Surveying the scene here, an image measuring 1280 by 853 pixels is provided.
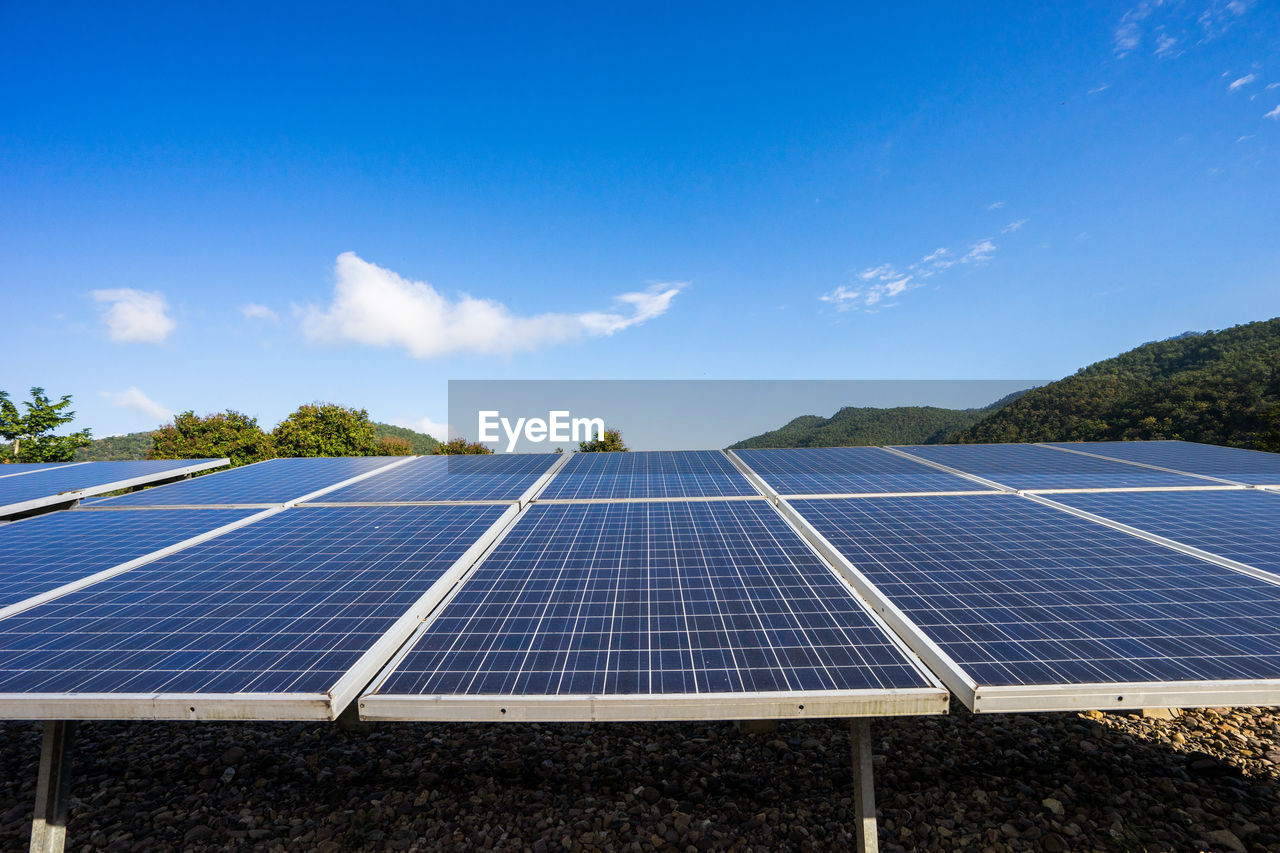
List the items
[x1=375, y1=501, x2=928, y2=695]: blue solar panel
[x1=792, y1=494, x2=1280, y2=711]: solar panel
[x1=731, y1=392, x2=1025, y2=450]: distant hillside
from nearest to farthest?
[x1=792, y1=494, x2=1280, y2=711]: solar panel → [x1=375, y1=501, x2=928, y2=695]: blue solar panel → [x1=731, y1=392, x2=1025, y2=450]: distant hillside

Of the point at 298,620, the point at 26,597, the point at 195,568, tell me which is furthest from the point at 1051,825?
the point at 26,597

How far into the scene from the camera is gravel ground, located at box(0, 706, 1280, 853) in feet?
21.7

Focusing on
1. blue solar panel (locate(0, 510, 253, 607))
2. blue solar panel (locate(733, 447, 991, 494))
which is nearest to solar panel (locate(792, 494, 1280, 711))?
blue solar panel (locate(733, 447, 991, 494))

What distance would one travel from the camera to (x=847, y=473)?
40.7 ft

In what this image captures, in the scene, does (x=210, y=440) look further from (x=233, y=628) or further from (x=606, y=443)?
(x=233, y=628)

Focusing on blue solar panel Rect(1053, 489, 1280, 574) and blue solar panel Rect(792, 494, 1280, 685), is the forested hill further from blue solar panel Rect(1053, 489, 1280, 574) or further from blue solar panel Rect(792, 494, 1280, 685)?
blue solar panel Rect(792, 494, 1280, 685)

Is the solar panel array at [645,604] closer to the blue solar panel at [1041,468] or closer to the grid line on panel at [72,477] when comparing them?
the blue solar panel at [1041,468]

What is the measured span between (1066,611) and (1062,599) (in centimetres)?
31

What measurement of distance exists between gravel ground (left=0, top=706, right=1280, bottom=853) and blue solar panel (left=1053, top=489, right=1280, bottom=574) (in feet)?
11.9

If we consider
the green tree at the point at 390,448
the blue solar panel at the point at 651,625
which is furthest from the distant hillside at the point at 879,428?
the blue solar panel at the point at 651,625

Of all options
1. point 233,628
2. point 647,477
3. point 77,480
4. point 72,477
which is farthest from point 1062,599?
point 72,477

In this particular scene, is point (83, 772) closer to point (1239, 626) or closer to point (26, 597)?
point (26, 597)

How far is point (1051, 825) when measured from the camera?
22.0ft

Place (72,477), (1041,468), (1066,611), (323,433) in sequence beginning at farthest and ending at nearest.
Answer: (323,433), (72,477), (1041,468), (1066,611)
